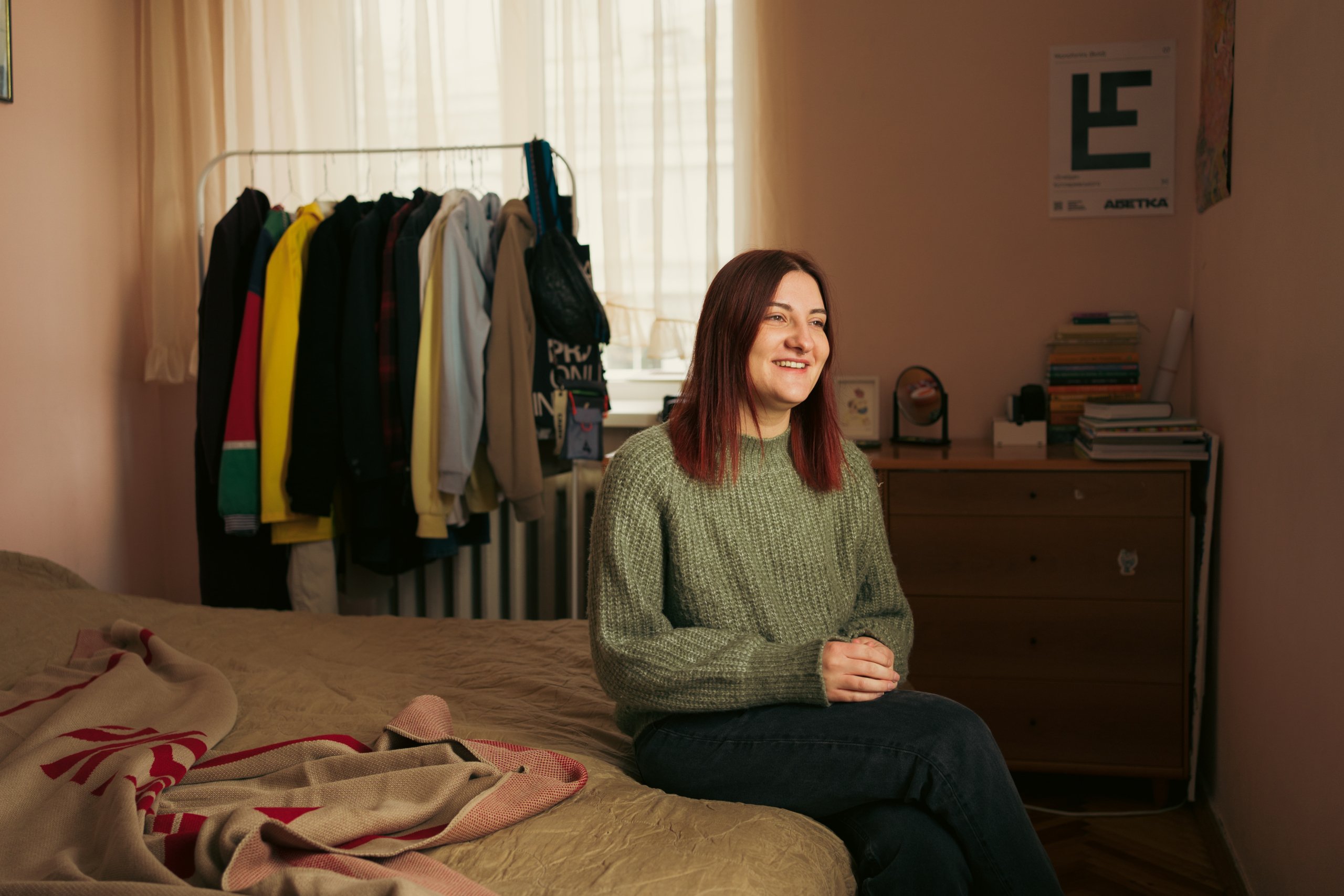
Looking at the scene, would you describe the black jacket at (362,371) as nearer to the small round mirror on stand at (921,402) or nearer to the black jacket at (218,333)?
the black jacket at (218,333)

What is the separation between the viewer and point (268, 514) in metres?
2.42

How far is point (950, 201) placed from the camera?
2.78 meters

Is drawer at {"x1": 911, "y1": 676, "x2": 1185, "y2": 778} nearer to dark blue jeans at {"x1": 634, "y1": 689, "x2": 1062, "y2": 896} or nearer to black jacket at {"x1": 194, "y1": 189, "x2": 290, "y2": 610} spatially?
dark blue jeans at {"x1": 634, "y1": 689, "x2": 1062, "y2": 896}

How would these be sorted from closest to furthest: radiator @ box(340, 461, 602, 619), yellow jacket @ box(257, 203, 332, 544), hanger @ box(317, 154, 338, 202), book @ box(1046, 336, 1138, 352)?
yellow jacket @ box(257, 203, 332, 544) → book @ box(1046, 336, 1138, 352) → radiator @ box(340, 461, 602, 619) → hanger @ box(317, 154, 338, 202)

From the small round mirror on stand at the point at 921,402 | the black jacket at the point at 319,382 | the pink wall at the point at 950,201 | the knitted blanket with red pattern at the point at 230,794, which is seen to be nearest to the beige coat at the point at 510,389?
the black jacket at the point at 319,382

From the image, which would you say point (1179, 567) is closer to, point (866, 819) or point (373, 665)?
point (866, 819)

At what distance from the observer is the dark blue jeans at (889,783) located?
3.67ft

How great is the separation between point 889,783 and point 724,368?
21.9 inches

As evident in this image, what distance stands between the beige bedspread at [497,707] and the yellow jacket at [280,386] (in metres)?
0.47

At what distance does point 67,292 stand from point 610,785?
2.32 meters

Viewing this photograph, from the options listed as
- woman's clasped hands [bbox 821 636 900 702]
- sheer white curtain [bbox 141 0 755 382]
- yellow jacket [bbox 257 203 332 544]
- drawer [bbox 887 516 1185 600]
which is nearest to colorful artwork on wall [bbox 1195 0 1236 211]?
drawer [bbox 887 516 1185 600]

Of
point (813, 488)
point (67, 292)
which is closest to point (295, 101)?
point (67, 292)

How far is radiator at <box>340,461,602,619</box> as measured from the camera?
2.76 metres

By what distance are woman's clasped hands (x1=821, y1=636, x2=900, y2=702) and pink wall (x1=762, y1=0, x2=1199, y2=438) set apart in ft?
5.60
